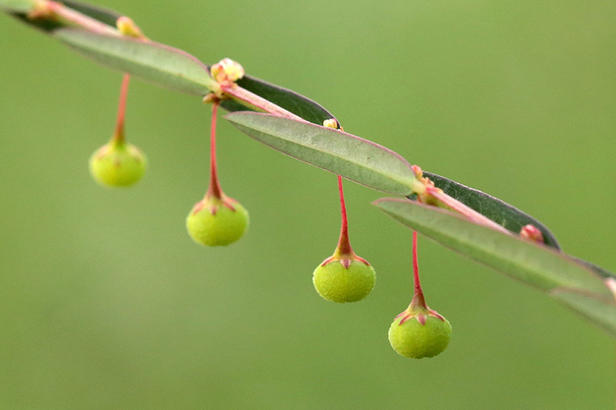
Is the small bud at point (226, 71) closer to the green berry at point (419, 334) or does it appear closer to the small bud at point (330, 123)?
the small bud at point (330, 123)

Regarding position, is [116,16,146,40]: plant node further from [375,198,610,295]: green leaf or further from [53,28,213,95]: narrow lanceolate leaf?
[375,198,610,295]: green leaf

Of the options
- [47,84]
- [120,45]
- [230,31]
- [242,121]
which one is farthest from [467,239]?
[47,84]

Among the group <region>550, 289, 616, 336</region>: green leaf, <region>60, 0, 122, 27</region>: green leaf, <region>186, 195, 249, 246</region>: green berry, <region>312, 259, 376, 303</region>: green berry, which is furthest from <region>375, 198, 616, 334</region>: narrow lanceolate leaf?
<region>60, 0, 122, 27</region>: green leaf

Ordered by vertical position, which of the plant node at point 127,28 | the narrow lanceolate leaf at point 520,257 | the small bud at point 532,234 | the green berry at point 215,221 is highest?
the plant node at point 127,28

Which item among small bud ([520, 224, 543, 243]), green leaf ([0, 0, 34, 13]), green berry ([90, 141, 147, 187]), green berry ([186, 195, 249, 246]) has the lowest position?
small bud ([520, 224, 543, 243])

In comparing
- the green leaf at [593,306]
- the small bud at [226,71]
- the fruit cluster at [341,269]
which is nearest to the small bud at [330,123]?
the fruit cluster at [341,269]

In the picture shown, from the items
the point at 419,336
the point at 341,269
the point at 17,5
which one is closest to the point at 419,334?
the point at 419,336
